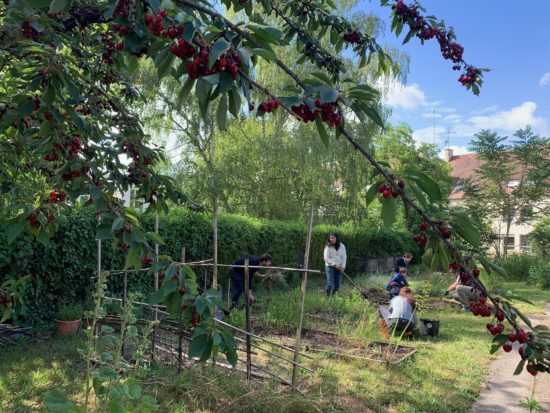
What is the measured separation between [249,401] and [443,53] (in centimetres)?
275

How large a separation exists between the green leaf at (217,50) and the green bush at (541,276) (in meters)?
15.0

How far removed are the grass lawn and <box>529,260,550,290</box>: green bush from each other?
879 cm

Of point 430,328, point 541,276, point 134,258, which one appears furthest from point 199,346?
point 541,276

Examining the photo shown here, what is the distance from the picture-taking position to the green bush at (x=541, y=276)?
13453 millimetres

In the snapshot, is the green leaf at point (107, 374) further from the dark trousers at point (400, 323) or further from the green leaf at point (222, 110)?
the dark trousers at point (400, 323)

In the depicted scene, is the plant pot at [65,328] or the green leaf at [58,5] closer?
the green leaf at [58,5]

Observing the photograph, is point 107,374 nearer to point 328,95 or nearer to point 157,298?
point 157,298

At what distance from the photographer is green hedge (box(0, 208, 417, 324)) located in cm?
577

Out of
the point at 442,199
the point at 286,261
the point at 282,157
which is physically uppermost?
the point at 282,157

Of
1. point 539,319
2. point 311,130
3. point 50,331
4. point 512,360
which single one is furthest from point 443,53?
point 311,130

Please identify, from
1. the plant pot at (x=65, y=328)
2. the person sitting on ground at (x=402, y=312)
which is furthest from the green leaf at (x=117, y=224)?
the person sitting on ground at (x=402, y=312)

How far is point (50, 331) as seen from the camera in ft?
19.1

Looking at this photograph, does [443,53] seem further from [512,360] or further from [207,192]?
[207,192]

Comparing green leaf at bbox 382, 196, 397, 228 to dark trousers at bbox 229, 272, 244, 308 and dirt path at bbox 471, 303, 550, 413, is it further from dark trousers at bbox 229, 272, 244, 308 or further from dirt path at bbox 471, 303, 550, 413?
dark trousers at bbox 229, 272, 244, 308
